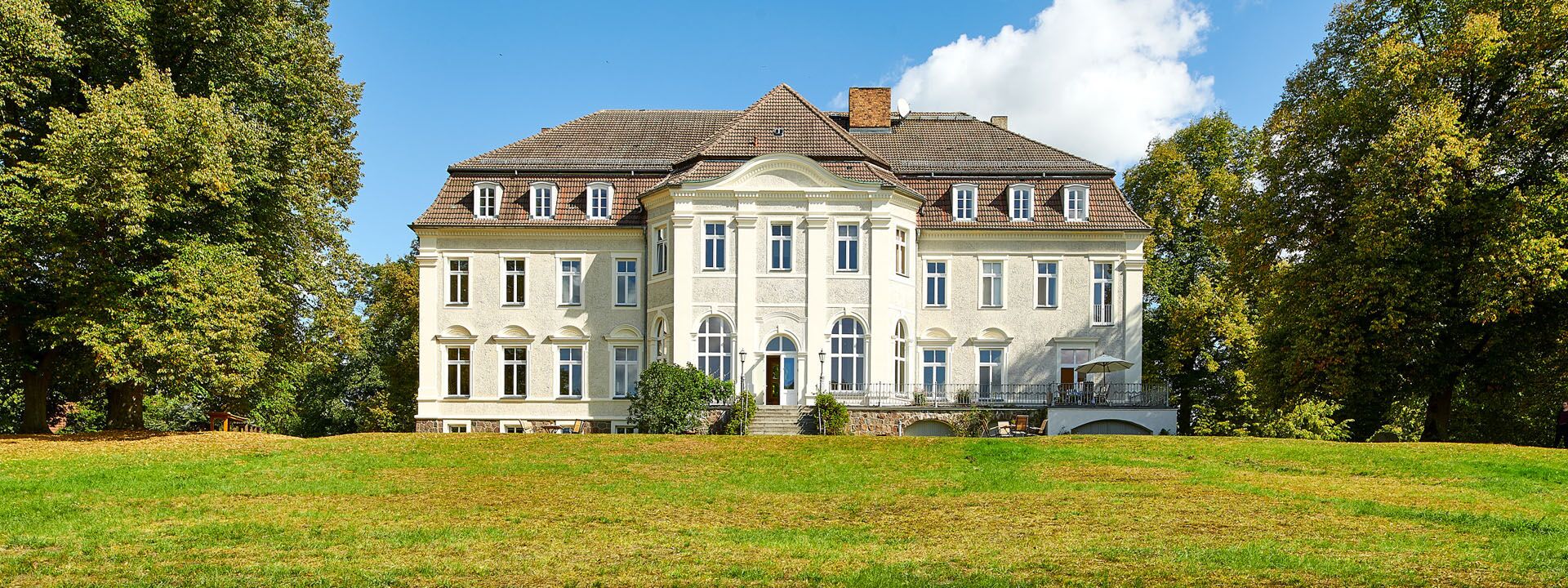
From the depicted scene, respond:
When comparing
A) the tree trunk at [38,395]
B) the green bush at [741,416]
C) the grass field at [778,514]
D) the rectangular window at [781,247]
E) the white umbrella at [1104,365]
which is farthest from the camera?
the rectangular window at [781,247]

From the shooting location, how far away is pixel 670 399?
93.3 ft

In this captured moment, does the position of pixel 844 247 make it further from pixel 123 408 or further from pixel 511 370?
pixel 123 408

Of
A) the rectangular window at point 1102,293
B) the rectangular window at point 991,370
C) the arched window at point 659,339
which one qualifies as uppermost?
the rectangular window at point 1102,293

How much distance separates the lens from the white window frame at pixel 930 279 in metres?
34.2

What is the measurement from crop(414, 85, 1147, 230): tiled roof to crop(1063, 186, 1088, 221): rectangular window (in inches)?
9.8

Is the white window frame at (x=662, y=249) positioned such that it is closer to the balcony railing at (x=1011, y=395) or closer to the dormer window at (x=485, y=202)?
the dormer window at (x=485, y=202)

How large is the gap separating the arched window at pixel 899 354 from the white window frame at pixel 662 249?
6.20 m

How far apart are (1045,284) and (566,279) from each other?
13.2 metres

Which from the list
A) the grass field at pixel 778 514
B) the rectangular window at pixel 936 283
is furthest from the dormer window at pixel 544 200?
the grass field at pixel 778 514

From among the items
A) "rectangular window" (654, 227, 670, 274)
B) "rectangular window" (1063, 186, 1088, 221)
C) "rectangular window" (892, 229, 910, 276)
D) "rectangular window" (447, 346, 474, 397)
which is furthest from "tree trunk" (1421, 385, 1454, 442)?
"rectangular window" (447, 346, 474, 397)

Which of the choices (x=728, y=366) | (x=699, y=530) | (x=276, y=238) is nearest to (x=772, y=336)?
(x=728, y=366)

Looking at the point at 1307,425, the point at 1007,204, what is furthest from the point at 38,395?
the point at 1307,425

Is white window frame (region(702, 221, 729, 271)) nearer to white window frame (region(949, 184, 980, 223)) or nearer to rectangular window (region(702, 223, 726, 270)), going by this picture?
rectangular window (region(702, 223, 726, 270))

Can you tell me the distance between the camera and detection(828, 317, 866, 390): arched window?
31531 millimetres
